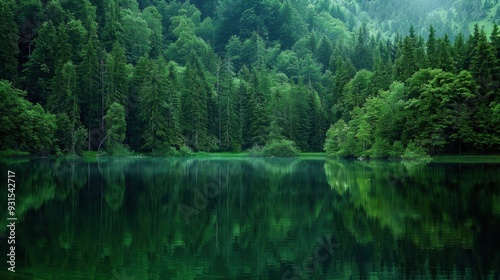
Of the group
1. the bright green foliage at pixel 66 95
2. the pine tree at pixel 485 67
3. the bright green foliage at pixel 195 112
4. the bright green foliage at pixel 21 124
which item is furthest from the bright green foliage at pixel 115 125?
the pine tree at pixel 485 67

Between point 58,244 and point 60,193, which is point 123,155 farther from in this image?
point 58,244

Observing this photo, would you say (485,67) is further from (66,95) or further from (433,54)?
(66,95)

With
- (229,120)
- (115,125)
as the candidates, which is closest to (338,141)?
(229,120)

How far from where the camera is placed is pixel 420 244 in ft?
60.0

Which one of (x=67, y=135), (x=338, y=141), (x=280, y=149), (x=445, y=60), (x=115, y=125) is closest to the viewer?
(x=445, y=60)

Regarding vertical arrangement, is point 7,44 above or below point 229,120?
above

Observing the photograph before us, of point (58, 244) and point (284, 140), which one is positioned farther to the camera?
point (284, 140)

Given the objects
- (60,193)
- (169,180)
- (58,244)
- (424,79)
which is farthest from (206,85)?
(58,244)

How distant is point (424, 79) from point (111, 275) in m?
69.8

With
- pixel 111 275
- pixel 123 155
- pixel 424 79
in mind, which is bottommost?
pixel 111 275

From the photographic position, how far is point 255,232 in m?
20.9

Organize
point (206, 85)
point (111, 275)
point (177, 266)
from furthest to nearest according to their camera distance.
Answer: point (206, 85)
point (177, 266)
point (111, 275)

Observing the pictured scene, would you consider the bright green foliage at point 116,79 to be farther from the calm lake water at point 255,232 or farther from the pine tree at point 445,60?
the calm lake water at point 255,232

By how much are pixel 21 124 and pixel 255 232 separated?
5497 cm
